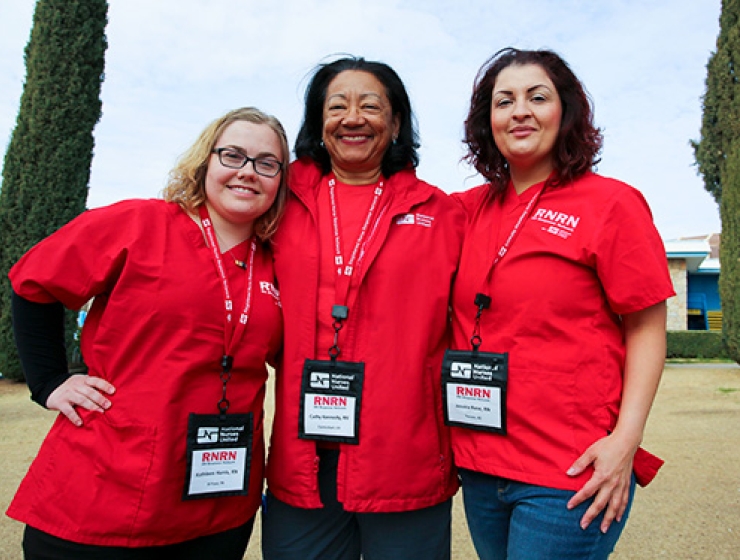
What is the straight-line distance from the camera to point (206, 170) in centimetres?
215

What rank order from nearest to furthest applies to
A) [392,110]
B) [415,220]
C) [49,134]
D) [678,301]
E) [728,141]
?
[415,220], [392,110], [49,134], [728,141], [678,301]

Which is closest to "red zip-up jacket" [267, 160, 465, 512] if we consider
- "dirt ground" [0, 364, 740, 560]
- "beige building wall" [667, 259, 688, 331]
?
"dirt ground" [0, 364, 740, 560]

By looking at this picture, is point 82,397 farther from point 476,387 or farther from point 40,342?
point 476,387

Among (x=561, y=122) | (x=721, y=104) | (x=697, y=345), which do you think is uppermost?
(x=721, y=104)

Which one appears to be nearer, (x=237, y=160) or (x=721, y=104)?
(x=237, y=160)

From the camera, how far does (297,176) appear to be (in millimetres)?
2385

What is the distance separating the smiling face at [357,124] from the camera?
7.52 feet

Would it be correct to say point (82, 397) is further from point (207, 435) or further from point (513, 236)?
point (513, 236)

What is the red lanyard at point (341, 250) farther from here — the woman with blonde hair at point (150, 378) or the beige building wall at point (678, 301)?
the beige building wall at point (678, 301)

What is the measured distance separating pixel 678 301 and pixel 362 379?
74.9ft

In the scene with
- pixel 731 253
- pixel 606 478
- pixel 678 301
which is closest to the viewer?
pixel 606 478

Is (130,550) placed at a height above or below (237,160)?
below

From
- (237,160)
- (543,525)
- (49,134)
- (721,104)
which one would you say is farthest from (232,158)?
(721,104)

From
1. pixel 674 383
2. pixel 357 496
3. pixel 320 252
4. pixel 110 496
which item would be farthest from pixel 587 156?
pixel 674 383
